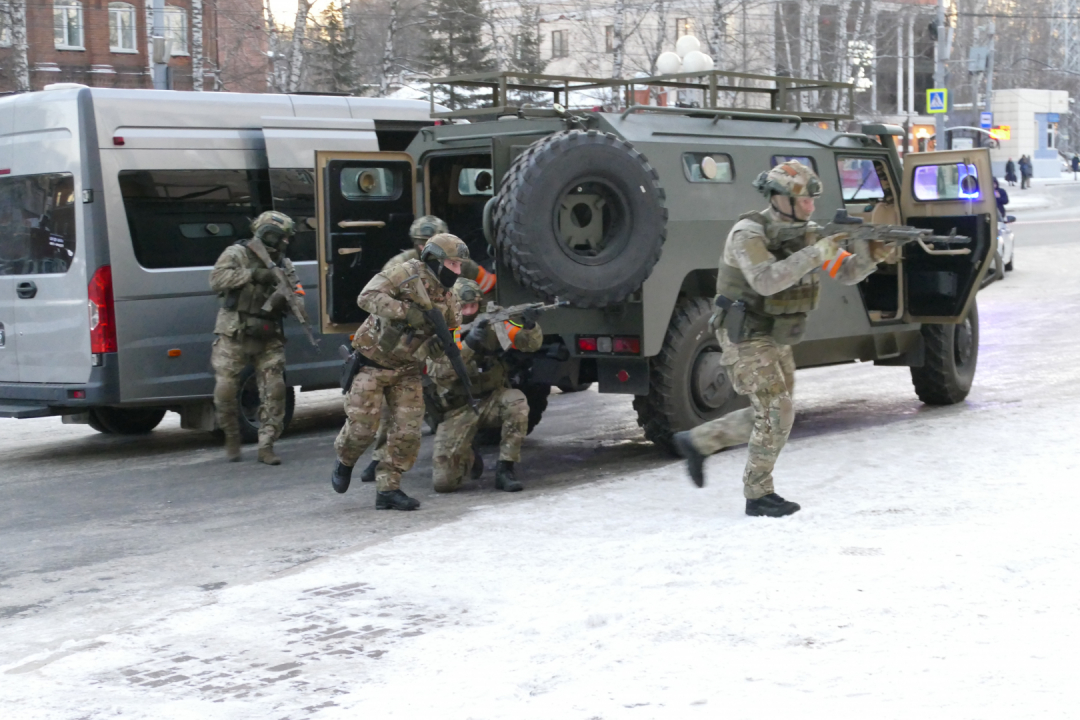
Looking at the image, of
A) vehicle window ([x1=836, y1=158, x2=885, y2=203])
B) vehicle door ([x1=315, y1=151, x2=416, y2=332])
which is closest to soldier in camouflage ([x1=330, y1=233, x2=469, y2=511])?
vehicle door ([x1=315, y1=151, x2=416, y2=332])

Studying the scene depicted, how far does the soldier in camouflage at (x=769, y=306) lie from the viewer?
21.4ft

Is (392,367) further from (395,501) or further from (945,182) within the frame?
(945,182)

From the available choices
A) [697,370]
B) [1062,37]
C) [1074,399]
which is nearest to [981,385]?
[1074,399]

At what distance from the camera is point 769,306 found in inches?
257

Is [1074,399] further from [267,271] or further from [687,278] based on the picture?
[267,271]

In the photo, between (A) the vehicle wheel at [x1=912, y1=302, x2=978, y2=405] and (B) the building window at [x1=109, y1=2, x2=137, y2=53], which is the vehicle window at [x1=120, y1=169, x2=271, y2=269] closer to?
(A) the vehicle wheel at [x1=912, y1=302, x2=978, y2=405]

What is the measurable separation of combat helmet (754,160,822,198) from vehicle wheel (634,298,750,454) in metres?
1.85

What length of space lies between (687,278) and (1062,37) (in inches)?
3392

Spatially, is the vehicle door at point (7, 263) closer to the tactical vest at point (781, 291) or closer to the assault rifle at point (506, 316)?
the assault rifle at point (506, 316)

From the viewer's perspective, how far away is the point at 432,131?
9062 mm

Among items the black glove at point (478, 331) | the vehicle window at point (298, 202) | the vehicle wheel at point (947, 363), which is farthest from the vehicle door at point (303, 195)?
the vehicle wheel at point (947, 363)

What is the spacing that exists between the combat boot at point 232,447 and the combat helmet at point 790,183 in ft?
14.0

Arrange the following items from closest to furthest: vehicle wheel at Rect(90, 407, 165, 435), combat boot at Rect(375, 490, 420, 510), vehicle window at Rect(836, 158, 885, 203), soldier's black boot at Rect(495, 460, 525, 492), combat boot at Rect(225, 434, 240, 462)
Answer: combat boot at Rect(375, 490, 420, 510)
soldier's black boot at Rect(495, 460, 525, 492)
combat boot at Rect(225, 434, 240, 462)
vehicle window at Rect(836, 158, 885, 203)
vehicle wheel at Rect(90, 407, 165, 435)

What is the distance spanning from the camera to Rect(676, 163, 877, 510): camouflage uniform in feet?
21.3
